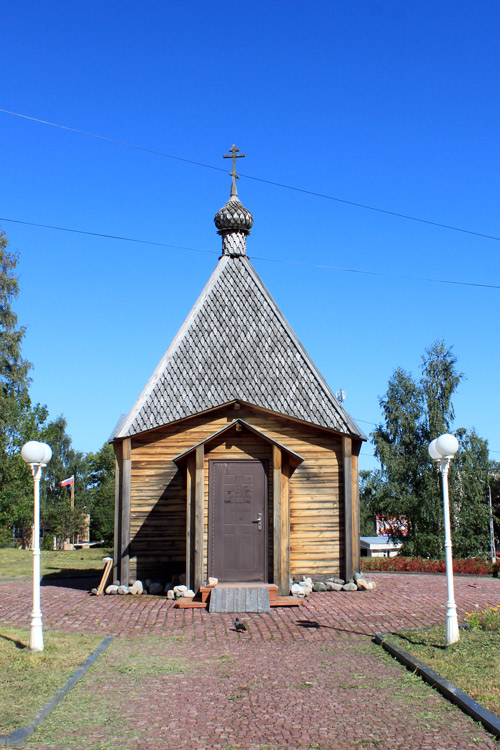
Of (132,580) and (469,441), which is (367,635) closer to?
(132,580)

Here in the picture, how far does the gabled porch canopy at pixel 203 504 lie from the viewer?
13953mm

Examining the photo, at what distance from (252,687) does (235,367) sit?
989cm

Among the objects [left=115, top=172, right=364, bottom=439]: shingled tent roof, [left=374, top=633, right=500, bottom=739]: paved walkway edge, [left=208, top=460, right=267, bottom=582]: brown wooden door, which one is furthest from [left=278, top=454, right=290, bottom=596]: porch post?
[left=374, top=633, right=500, bottom=739]: paved walkway edge

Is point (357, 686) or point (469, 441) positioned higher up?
point (469, 441)

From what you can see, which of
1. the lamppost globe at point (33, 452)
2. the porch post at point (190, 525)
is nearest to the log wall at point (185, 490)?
the porch post at point (190, 525)

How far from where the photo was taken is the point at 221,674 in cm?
824

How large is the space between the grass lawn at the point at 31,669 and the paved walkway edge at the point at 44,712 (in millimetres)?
59

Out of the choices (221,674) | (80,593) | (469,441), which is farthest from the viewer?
(469,441)

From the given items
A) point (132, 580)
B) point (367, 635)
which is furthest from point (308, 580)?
point (367, 635)

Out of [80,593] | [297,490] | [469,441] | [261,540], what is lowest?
[80,593]

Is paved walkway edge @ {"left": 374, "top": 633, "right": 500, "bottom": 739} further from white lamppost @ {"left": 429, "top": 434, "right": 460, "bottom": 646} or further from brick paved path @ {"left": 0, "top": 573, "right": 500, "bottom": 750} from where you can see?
white lamppost @ {"left": 429, "top": 434, "right": 460, "bottom": 646}

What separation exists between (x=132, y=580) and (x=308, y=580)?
3.71m

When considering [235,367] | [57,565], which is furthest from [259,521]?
[57,565]

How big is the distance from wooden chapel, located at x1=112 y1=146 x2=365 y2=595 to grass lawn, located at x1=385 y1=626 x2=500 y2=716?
464cm
